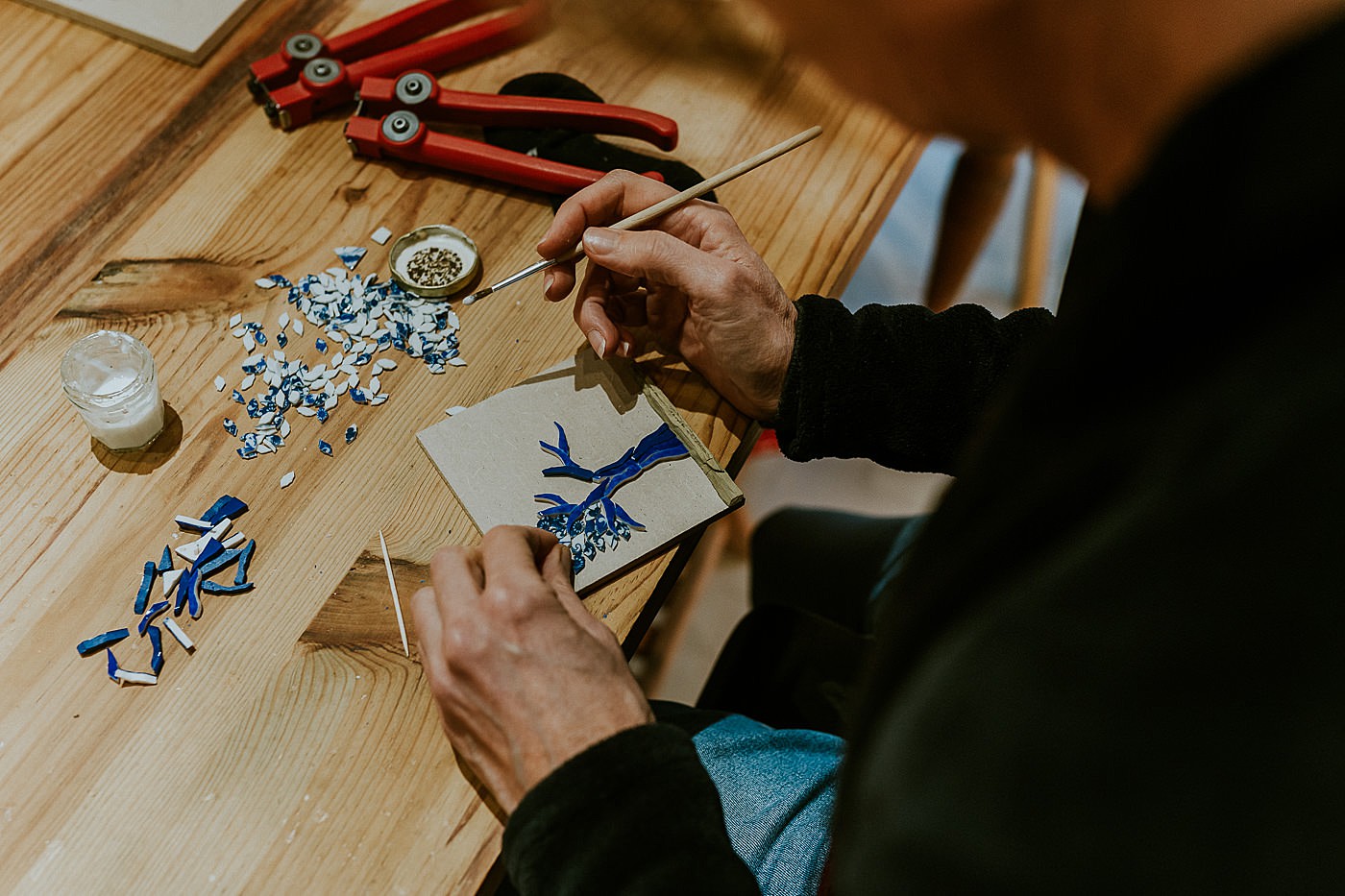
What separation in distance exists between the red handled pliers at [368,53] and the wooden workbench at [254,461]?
3 cm

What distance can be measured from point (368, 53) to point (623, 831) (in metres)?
0.98

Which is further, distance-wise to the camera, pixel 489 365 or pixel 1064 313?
pixel 489 365

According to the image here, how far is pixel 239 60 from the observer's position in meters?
1.22

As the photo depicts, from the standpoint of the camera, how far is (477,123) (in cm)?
118

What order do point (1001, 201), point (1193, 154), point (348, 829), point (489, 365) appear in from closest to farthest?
point (1193, 154)
point (348, 829)
point (489, 365)
point (1001, 201)

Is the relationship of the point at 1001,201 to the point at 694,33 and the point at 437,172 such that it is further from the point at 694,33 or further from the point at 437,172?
the point at 694,33

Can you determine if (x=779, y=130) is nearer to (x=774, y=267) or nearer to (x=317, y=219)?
(x=774, y=267)

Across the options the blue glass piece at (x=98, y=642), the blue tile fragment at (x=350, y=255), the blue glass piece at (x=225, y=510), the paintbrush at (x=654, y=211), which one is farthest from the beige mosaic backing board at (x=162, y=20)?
the blue glass piece at (x=98, y=642)

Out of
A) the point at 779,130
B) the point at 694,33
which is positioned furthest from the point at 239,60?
the point at 694,33

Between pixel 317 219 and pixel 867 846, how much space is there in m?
0.90

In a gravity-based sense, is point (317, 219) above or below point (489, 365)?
above

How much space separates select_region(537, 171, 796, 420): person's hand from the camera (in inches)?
38.6

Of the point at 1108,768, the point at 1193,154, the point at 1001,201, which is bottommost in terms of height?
the point at 1001,201

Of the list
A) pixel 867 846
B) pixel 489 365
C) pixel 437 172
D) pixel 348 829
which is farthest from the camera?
pixel 437 172
